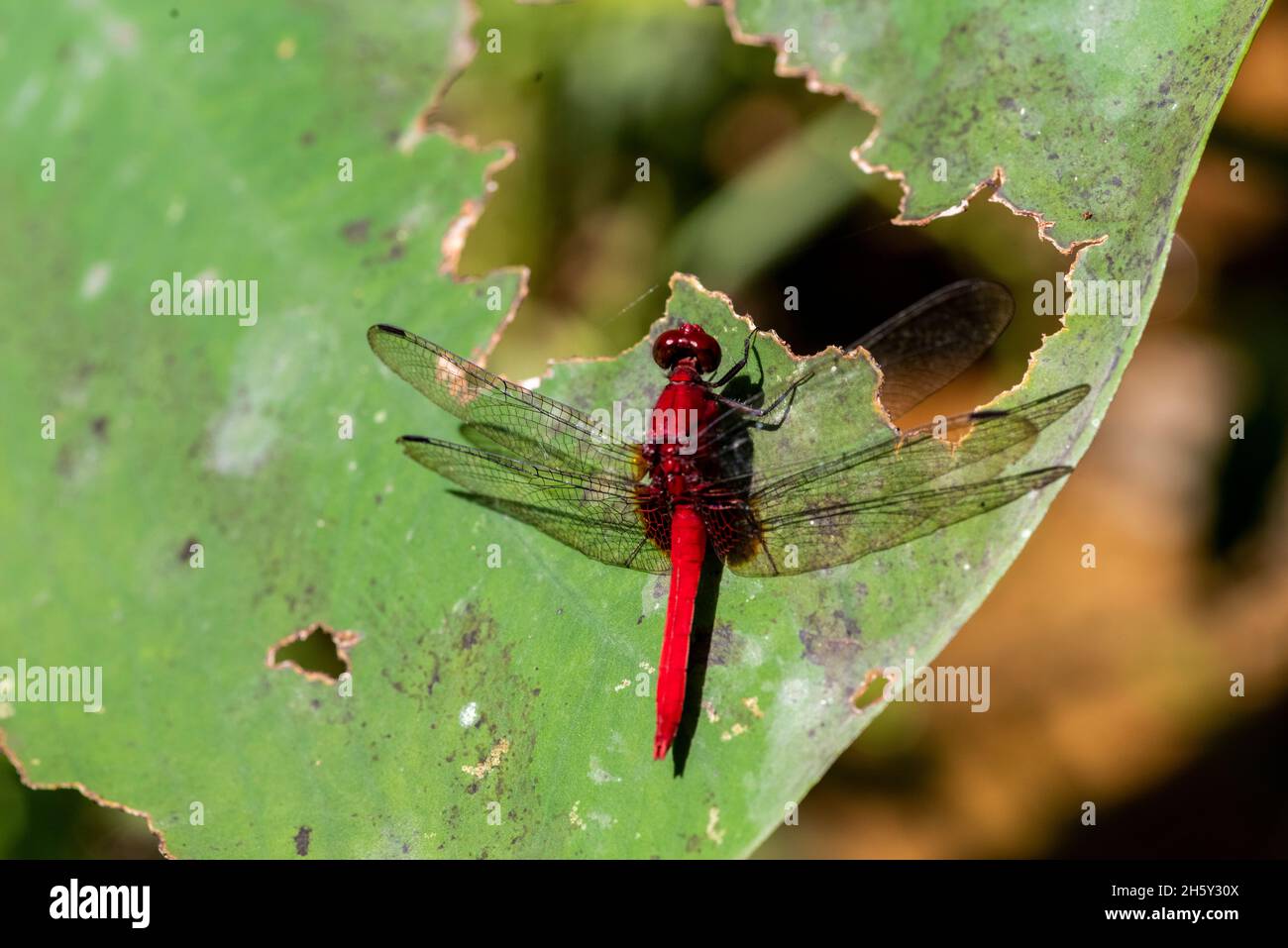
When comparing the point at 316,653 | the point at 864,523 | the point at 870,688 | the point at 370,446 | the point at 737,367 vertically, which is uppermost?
the point at 737,367

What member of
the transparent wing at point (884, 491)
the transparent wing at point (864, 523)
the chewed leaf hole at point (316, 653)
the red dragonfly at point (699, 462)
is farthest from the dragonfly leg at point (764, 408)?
the chewed leaf hole at point (316, 653)

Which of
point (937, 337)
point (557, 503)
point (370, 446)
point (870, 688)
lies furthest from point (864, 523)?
point (370, 446)

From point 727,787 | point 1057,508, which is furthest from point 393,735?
point 1057,508

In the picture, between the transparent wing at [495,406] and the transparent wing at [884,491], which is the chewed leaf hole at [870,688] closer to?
the transparent wing at [884,491]

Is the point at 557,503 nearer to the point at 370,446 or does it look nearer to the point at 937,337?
the point at 370,446

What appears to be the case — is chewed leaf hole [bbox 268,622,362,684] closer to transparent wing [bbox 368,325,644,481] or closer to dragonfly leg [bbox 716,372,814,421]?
transparent wing [bbox 368,325,644,481]

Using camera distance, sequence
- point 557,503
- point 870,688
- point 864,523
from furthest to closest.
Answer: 1. point 557,503
2. point 864,523
3. point 870,688

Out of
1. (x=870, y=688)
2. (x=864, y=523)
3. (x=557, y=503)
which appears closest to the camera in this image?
(x=870, y=688)

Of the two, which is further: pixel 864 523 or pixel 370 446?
pixel 370 446

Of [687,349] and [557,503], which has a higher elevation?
[687,349]
